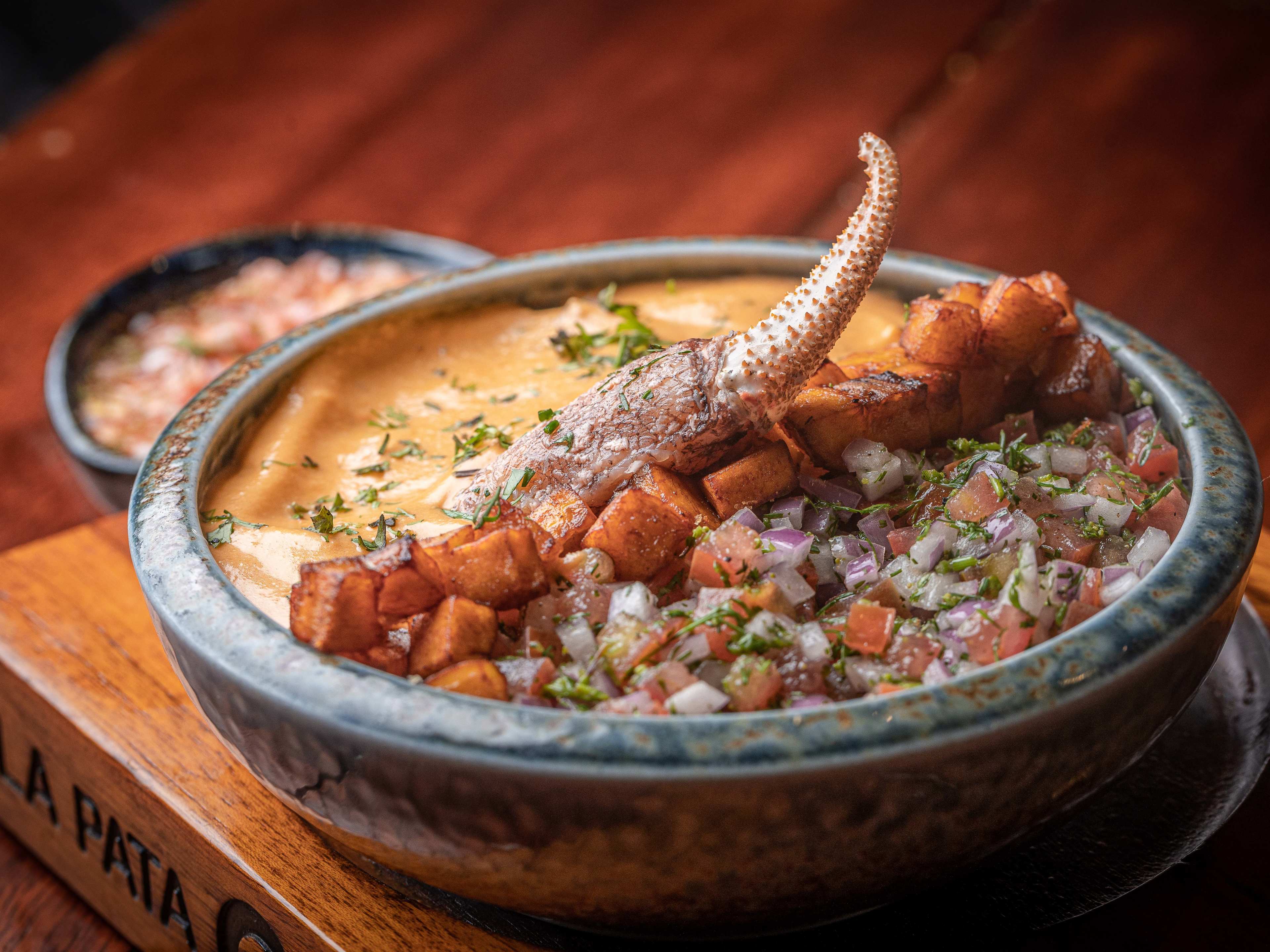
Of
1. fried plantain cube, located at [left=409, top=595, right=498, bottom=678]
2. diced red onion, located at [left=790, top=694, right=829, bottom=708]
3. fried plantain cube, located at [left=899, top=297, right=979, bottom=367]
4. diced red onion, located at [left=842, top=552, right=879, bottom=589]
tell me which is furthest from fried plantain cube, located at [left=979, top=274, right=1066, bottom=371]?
fried plantain cube, located at [left=409, top=595, right=498, bottom=678]

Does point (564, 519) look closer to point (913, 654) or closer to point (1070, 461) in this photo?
point (913, 654)

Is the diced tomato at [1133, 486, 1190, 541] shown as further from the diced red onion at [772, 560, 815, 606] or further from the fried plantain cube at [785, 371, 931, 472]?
the diced red onion at [772, 560, 815, 606]

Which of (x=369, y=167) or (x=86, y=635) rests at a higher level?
(x=369, y=167)

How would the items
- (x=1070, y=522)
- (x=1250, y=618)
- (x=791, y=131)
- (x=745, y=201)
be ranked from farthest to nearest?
1. (x=791, y=131)
2. (x=745, y=201)
3. (x=1250, y=618)
4. (x=1070, y=522)

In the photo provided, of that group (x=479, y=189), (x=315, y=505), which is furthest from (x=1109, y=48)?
(x=315, y=505)

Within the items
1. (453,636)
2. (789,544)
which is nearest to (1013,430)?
(789,544)

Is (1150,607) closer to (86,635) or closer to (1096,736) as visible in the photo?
(1096,736)

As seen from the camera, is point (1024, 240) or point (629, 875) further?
point (1024, 240)

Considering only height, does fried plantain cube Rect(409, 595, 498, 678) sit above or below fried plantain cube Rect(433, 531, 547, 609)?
below
